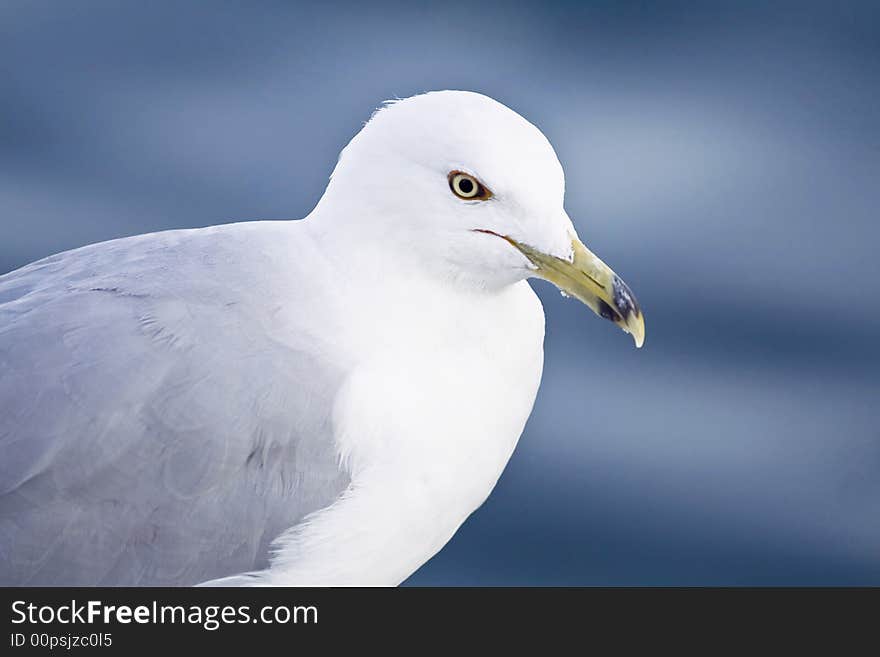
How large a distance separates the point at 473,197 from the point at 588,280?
23 cm

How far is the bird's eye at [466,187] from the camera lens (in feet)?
7.63

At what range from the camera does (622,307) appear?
237cm

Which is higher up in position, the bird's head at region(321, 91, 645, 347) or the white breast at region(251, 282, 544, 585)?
the bird's head at region(321, 91, 645, 347)

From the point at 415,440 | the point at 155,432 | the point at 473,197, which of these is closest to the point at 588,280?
the point at 473,197

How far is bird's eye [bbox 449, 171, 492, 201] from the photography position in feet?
7.63

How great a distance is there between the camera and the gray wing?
229 cm

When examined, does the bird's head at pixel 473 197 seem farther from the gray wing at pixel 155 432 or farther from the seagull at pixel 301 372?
the gray wing at pixel 155 432

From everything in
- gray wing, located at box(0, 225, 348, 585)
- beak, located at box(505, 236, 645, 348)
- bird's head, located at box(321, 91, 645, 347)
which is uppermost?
bird's head, located at box(321, 91, 645, 347)

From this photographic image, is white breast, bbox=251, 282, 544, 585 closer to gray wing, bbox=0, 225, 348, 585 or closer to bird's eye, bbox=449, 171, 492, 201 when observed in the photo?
gray wing, bbox=0, 225, 348, 585

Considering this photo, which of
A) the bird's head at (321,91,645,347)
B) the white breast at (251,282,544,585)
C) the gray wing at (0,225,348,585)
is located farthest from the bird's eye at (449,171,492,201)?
the gray wing at (0,225,348,585)

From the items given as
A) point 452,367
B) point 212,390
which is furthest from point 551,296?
point 212,390
